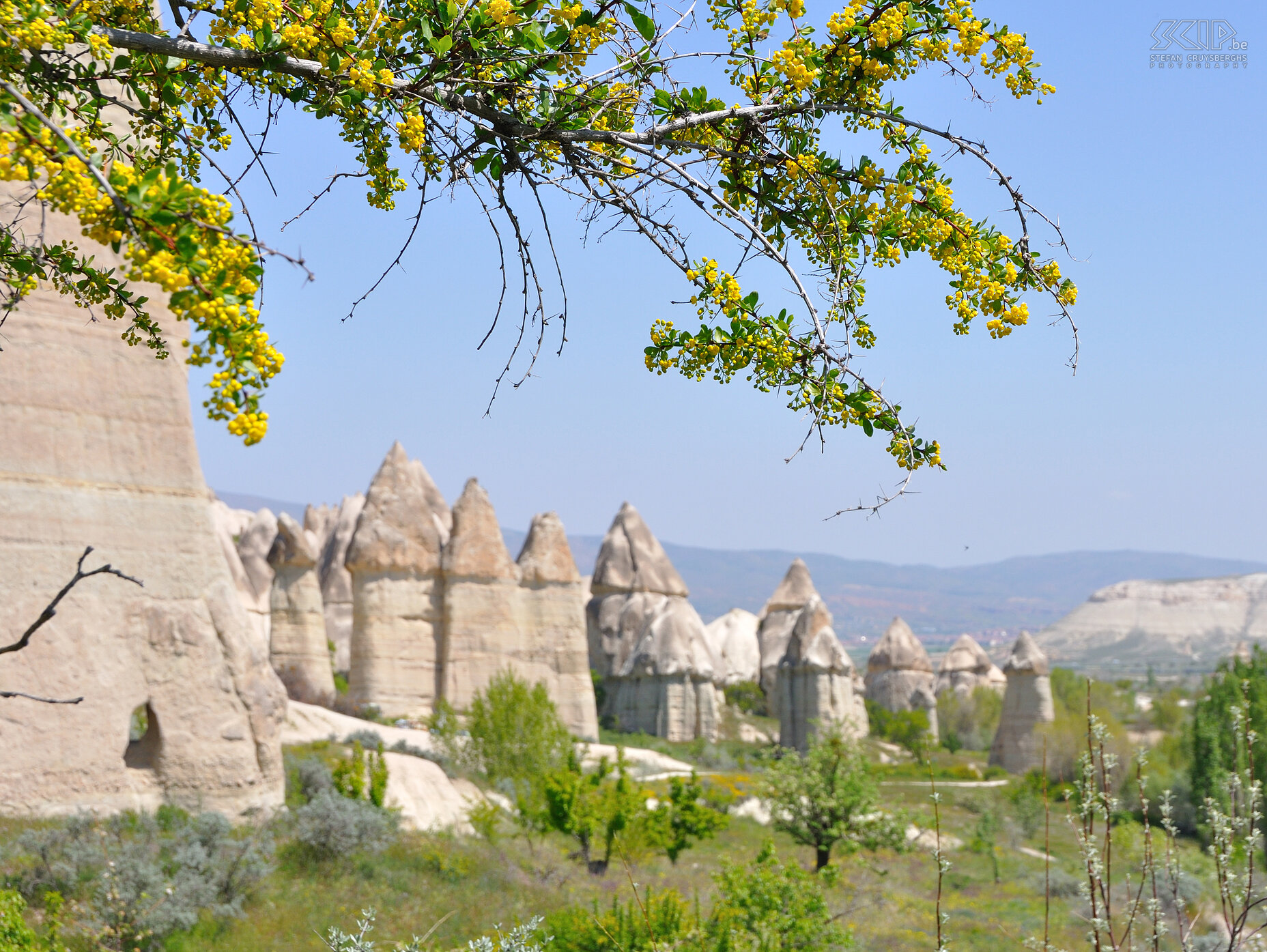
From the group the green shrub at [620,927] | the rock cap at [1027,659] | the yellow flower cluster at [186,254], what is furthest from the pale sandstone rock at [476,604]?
the yellow flower cluster at [186,254]

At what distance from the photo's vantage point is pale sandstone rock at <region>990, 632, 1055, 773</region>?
3441cm

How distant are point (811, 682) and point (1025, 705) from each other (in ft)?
23.5

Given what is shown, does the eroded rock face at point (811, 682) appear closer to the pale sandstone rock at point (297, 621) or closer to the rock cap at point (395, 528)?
the rock cap at point (395, 528)

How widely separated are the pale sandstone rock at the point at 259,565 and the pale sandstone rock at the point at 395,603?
7.60 ft

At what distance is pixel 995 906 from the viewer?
57.2 ft

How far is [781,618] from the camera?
149 ft

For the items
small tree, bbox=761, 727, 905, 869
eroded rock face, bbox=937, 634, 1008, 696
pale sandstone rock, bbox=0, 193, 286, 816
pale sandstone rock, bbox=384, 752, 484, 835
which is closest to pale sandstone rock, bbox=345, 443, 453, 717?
pale sandstone rock, bbox=384, 752, 484, 835

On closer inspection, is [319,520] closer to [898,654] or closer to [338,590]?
[338,590]

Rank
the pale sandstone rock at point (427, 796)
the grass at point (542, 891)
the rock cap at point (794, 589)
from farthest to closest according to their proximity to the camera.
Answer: the rock cap at point (794, 589)
the pale sandstone rock at point (427, 796)
the grass at point (542, 891)

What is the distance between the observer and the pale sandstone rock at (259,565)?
28.9 metres

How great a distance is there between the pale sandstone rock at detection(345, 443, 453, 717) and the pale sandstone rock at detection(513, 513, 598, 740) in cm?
244

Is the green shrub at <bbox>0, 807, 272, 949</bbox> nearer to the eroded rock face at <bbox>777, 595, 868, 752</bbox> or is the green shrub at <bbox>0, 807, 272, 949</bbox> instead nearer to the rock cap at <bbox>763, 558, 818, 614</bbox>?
the eroded rock face at <bbox>777, 595, 868, 752</bbox>

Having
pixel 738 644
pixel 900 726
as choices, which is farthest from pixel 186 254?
pixel 738 644

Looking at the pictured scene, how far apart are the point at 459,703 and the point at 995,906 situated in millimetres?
14073
